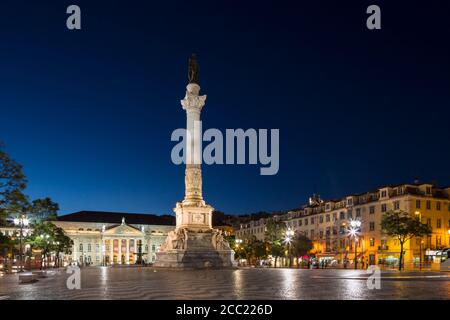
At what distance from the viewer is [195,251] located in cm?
5669

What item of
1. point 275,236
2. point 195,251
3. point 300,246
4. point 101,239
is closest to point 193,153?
point 195,251

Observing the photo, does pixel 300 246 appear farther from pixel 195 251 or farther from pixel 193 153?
pixel 195 251

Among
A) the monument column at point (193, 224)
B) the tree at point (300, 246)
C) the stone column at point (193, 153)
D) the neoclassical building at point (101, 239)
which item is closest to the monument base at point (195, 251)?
the monument column at point (193, 224)

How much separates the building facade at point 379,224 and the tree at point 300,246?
5.81m

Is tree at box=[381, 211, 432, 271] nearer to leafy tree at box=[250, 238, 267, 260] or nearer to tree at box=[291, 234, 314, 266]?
tree at box=[291, 234, 314, 266]

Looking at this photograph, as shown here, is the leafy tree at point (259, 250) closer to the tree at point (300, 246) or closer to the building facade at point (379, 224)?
the tree at point (300, 246)

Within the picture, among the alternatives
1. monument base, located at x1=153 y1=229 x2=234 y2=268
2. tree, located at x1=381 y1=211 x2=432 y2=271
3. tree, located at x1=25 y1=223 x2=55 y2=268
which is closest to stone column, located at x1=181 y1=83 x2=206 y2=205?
monument base, located at x1=153 y1=229 x2=234 y2=268

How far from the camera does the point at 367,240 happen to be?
99.1 metres

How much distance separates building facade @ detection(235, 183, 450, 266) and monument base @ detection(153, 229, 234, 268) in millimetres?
31277
